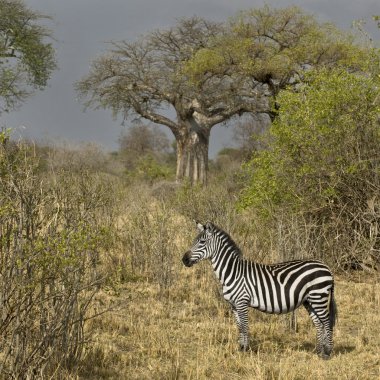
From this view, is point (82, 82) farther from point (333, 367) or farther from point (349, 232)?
point (333, 367)

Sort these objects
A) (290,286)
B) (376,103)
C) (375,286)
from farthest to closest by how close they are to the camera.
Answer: (376,103)
(375,286)
(290,286)

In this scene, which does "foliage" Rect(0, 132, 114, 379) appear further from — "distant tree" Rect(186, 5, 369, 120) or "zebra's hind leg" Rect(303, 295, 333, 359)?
"distant tree" Rect(186, 5, 369, 120)

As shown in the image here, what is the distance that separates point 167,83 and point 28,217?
27.5 m

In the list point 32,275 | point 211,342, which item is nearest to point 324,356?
point 211,342

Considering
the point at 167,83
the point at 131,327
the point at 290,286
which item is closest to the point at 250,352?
the point at 290,286

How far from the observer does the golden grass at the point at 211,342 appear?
19.6ft

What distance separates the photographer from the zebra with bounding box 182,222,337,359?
21.5ft

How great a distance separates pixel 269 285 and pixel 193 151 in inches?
1029

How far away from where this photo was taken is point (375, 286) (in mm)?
10453

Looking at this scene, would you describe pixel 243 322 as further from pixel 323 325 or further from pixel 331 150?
pixel 331 150

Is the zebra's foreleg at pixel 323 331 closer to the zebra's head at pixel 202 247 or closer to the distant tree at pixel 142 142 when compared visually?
the zebra's head at pixel 202 247

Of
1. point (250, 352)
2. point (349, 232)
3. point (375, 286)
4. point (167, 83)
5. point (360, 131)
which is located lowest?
point (250, 352)

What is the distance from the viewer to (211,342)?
7016 millimetres

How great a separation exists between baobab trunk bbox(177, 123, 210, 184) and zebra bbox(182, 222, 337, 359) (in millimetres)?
25283
